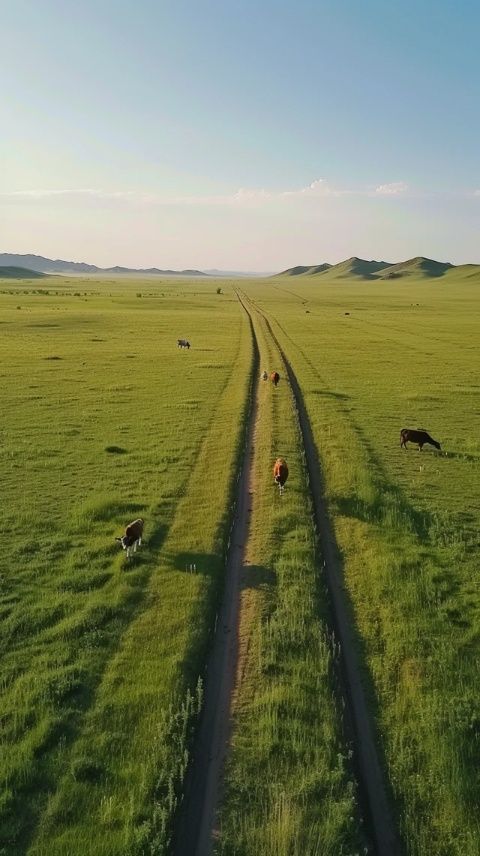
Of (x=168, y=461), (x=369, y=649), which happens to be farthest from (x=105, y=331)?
(x=369, y=649)

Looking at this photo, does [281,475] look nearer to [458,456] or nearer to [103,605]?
[103,605]

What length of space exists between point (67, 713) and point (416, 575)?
8.84m

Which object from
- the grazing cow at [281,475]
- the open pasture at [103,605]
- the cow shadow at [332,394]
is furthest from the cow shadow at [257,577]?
the cow shadow at [332,394]

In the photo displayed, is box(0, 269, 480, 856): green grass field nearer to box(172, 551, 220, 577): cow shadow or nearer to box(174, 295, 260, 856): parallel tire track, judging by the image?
box(172, 551, 220, 577): cow shadow

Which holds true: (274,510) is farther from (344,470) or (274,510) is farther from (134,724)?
(134,724)

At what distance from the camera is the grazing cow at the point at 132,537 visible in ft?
53.2

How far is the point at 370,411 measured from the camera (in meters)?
33.6

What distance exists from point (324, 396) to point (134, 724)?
90.1 feet

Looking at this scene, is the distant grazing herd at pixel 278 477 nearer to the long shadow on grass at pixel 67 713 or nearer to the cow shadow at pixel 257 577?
the long shadow on grass at pixel 67 713

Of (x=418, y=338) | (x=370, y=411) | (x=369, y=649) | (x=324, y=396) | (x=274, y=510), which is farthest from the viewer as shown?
(x=418, y=338)

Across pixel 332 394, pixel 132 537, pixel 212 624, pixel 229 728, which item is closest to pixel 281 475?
pixel 132 537

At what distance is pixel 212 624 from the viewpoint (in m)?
13.1

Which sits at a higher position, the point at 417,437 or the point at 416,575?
the point at 417,437

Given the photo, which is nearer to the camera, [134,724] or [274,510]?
[134,724]
